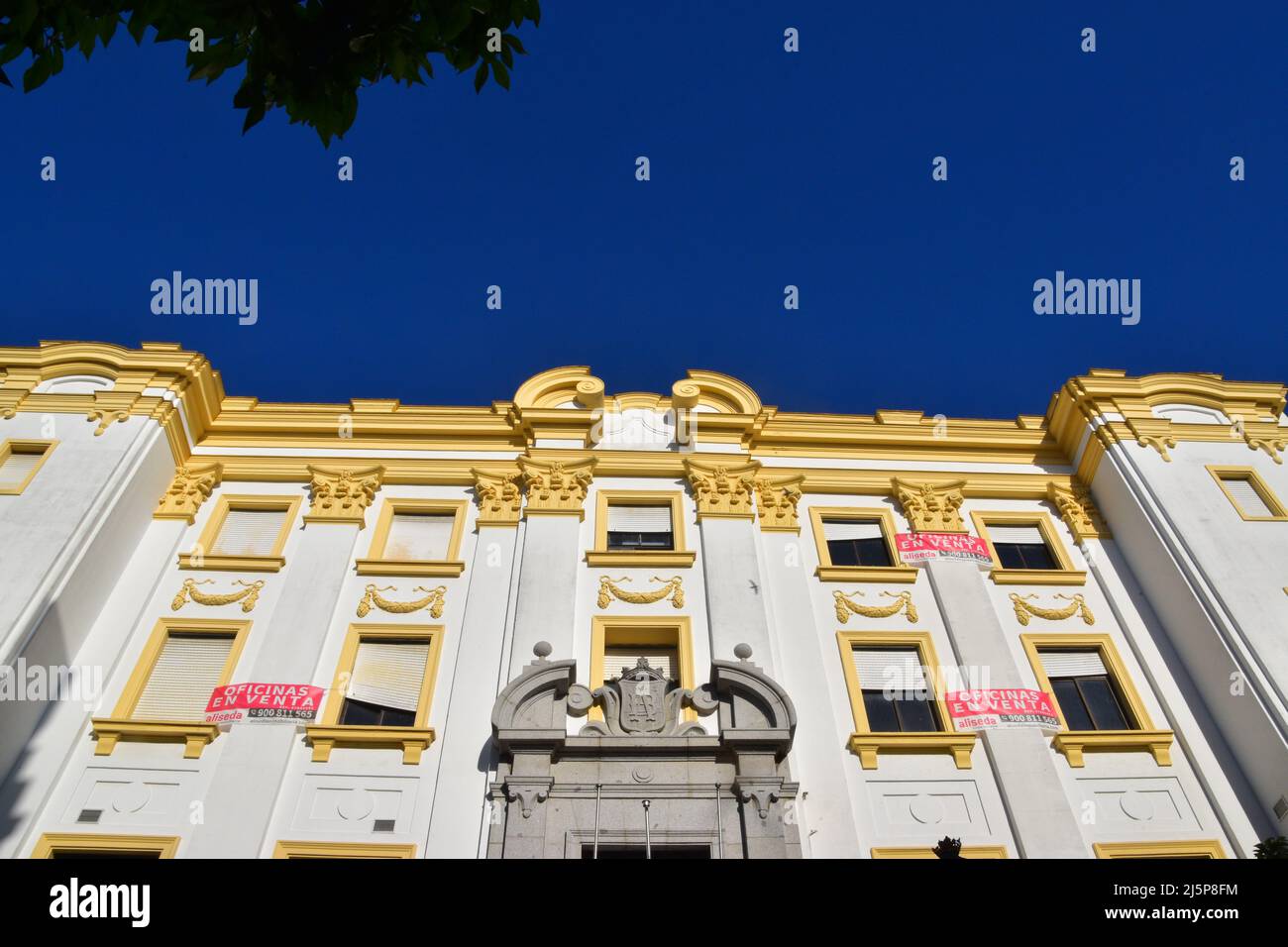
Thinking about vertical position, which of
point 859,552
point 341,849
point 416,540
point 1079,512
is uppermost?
point 1079,512

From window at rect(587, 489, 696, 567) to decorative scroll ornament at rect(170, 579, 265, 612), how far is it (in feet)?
18.6

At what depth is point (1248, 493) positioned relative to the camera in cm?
1792

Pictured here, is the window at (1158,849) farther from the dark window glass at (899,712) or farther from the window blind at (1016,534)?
the window blind at (1016,534)

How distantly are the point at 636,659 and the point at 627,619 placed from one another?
2.20 feet

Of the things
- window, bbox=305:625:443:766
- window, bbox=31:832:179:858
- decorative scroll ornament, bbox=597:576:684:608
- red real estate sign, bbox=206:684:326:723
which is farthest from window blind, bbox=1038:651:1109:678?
window, bbox=31:832:179:858

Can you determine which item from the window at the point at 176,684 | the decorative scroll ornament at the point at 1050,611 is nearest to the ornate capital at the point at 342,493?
the window at the point at 176,684

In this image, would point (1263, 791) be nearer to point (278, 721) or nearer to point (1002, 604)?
point (1002, 604)

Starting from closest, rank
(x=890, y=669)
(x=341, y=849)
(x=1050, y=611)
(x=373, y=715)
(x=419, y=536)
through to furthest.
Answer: (x=341, y=849), (x=373, y=715), (x=890, y=669), (x=1050, y=611), (x=419, y=536)

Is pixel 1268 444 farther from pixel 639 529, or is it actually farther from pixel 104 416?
pixel 104 416

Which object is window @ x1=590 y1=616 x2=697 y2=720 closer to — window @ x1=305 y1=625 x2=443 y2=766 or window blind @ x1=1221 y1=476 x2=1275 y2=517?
window @ x1=305 y1=625 x2=443 y2=766

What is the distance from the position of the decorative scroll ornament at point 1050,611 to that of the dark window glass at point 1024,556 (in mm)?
1230

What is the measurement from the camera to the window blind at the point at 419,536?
58.0 ft

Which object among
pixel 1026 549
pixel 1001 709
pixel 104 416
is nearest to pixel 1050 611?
pixel 1026 549

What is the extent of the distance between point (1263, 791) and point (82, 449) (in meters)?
19.6
